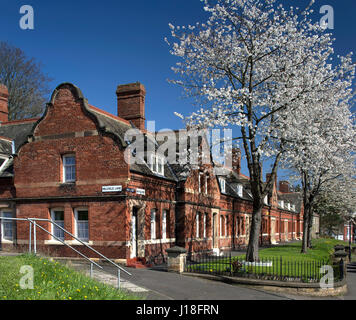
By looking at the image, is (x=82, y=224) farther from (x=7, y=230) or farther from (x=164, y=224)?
(x=164, y=224)

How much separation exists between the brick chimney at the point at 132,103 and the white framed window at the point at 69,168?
6.78m

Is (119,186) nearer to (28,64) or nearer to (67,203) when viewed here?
(67,203)

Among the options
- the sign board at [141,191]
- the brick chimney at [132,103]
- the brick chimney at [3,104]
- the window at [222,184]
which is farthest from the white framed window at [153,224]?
the brick chimney at [3,104]

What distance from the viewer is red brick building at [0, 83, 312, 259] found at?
64.9ft

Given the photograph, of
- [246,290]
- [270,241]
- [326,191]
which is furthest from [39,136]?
[270,241]

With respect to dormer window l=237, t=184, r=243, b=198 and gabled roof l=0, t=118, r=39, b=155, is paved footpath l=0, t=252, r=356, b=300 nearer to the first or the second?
gabled roof l=0, t=118, r=39, b=155

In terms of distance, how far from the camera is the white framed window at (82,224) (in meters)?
20.4

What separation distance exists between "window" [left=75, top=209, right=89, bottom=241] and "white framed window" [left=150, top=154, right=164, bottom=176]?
179 inches

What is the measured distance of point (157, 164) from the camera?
23.4 m

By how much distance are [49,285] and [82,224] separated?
11.1 metres

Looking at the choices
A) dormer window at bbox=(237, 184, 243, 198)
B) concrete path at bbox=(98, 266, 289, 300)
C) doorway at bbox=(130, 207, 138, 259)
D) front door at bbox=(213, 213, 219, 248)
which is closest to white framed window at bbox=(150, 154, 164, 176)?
doorway at bbox=(130, 207, 138, 259)

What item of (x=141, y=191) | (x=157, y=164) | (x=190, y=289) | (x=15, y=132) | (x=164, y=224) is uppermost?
(x=15, y=132)

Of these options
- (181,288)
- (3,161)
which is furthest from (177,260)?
(3,161)

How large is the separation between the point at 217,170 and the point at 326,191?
14733mm
